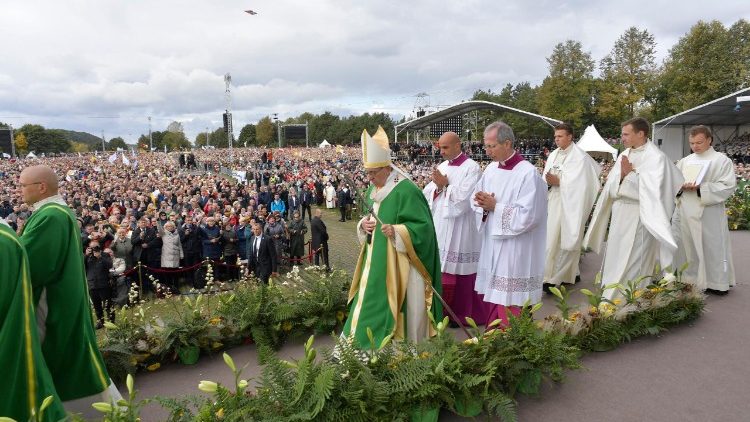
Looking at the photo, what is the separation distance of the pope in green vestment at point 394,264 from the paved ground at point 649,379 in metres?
1.14

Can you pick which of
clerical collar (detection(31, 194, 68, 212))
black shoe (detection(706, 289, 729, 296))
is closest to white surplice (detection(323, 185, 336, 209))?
black shoe (detection(706, 289, 729, 296))

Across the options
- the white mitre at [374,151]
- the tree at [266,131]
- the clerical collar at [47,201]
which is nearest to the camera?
the clerical collar at [47,201]

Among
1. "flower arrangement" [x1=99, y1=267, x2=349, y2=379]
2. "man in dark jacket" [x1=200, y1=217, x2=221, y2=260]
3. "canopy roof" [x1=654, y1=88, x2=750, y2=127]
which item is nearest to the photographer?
"flower arrangement" [x1=99, y1=267, x2=349, y2=379]

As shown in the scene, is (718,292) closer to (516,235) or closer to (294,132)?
(516,235)

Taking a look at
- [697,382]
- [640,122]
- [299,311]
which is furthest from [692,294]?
[299,311]

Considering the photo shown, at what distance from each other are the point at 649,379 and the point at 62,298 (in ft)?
15.4

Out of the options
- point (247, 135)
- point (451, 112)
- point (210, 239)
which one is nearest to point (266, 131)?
point (247, 135)

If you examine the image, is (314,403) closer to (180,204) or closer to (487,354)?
(487,354)

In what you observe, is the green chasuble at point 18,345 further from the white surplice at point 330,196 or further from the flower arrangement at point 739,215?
the white surplice at point 330,196

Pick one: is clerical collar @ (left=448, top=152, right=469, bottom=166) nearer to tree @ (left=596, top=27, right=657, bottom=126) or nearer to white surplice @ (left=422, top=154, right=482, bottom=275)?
white surplice @ (left=422, top=154, right=482, bottom=275)

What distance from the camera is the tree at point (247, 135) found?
11700 centimetres

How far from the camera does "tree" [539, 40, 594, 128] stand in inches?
2002

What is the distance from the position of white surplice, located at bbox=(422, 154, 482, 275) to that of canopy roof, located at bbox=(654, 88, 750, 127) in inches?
1106

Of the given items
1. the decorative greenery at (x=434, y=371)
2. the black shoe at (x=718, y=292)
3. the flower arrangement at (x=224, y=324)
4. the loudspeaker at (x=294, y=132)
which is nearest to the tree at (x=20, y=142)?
the loudspeaker at (x=294, y=132)
